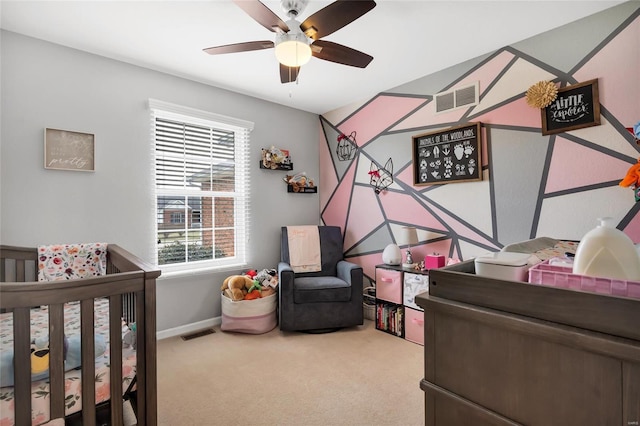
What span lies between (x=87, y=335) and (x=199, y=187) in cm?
215

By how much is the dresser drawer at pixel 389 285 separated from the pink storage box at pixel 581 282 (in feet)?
6.86

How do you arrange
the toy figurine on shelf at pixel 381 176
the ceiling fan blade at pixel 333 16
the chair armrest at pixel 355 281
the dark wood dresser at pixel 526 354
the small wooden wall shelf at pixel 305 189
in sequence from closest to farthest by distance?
1. the dark wood dresser at pixel 526 354
2. the ceiling fan blade at pixel 333 16
3. the chair armrest at pixel 355 281
4. the toy figurine on shelf at pixel 381 176
5. the small wooden wall shelf at pixel 305 189

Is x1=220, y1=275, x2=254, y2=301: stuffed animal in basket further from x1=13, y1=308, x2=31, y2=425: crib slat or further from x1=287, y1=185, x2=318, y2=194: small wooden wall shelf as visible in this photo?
x1=13, y1=308, x2=31, y2=425: crib slat

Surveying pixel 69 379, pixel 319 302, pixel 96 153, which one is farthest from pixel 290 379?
pixel 96 153

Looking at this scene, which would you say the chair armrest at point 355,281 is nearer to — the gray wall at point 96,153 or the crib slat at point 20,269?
the gray wall at point 96,153

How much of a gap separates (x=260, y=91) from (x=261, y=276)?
6.77 feet

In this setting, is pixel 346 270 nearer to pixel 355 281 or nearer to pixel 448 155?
pixel 355 281

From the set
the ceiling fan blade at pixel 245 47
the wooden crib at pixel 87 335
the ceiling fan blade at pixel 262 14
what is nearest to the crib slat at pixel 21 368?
the wooden crib at pixel 87 335

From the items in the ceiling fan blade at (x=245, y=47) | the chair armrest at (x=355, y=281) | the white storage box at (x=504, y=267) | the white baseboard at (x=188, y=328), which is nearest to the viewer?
the white storage box at (x=504, y=267)

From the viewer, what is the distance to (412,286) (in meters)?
2.73

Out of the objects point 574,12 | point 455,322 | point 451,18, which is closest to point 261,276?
point 455,322

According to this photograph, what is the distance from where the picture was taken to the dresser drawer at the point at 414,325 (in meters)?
2.66

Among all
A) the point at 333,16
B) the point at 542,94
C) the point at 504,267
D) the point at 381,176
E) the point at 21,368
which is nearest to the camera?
the point at 504,267

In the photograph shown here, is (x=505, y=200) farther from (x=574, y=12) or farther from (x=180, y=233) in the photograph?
(x=180, y=233)
